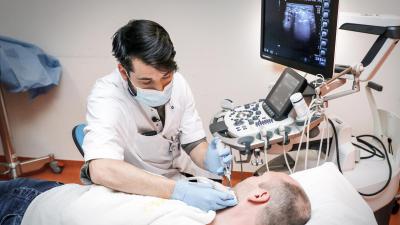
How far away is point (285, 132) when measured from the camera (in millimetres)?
1365

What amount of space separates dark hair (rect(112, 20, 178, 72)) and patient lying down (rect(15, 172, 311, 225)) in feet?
1.48

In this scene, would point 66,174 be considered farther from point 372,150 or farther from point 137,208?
point 372,150

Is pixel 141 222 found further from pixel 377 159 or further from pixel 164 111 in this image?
pixel 377 159

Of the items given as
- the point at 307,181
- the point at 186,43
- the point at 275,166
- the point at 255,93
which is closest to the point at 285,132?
the point at 307,181

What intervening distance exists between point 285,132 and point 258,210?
0.37 meters

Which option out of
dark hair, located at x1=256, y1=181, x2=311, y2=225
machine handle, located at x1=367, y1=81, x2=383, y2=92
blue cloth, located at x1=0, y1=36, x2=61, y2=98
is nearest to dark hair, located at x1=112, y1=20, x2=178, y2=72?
dark hair, located at x1=256, y1=181, x2=311, y2=225

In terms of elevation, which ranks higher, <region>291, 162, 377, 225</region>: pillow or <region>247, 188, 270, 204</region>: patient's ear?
<region>247, 188, 270, 204</region>: patient's ear

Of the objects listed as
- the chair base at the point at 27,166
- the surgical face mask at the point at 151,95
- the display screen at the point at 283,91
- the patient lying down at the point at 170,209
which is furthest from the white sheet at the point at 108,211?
the chair base at the point at 27,166

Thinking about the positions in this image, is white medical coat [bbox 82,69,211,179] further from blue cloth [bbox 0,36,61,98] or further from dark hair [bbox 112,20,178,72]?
blue cloth [bbox 0,36,61,98]

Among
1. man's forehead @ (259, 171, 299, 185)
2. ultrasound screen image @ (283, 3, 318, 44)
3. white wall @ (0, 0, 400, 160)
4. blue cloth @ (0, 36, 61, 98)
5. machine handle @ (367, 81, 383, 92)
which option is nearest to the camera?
man's forehead @ (259, 171, 299, 185)

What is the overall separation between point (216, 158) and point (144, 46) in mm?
530

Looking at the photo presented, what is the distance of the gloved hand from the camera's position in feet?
4.31

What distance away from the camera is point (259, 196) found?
3.73 feet

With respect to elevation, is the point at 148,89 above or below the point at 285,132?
above
